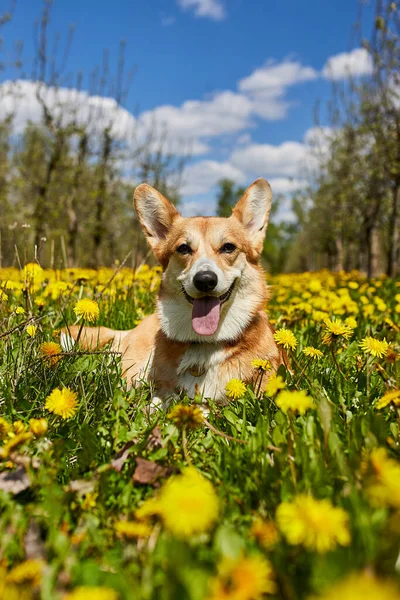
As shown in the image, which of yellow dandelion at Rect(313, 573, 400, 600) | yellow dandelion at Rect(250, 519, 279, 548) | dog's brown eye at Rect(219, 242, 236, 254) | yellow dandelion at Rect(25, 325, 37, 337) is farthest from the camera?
dog's brown eye at Rect(219, 242, 236, 254)

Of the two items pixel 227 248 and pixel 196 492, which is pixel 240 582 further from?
pixel 227 248

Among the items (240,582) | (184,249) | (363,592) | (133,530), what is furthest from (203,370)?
(363,592)

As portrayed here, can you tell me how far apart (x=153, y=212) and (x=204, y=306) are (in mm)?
1142

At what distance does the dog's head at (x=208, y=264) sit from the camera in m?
3.22

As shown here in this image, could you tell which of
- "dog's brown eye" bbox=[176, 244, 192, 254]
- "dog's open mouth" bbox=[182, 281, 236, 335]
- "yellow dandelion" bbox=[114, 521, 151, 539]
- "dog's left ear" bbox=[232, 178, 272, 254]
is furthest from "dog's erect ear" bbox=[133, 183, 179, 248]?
"yellow dandelion" bbox=[114, 521, 151, 539]

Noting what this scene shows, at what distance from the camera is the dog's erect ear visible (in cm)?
385

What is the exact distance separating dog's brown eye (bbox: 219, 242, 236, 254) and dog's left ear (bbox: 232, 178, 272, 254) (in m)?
0.32

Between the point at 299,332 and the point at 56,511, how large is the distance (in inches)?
117

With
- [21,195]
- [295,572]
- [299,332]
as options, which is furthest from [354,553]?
[21,195]

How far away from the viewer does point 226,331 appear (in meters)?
3.24

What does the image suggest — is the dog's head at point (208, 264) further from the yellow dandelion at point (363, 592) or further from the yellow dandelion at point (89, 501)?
the yellow dandelion at point (363, 592)

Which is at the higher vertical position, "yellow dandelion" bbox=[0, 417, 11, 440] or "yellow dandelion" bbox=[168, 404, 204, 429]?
"yellow dandelion" bbox=[168, 404, 204, 429]

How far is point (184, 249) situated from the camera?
357 centimetres

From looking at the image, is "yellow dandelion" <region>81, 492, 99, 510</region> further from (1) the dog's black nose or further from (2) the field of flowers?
(1) the dog's black nose
